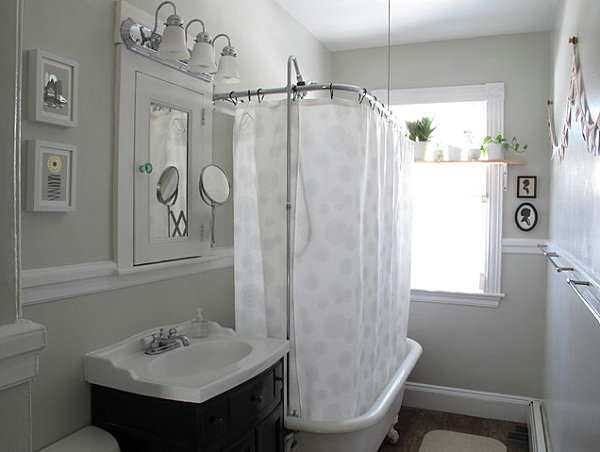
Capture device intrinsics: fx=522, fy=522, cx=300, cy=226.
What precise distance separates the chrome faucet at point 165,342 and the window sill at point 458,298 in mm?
2254

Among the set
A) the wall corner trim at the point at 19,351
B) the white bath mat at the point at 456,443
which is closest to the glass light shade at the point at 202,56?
the wall corner trim at the point at 19,351

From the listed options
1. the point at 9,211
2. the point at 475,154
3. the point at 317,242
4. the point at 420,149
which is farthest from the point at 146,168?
the point at 475,154

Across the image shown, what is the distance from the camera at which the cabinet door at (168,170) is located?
198cm

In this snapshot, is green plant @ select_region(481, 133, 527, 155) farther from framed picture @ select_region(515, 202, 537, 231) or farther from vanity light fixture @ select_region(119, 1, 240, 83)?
vanity light fixture @ select_region(119, 1, 240, 83)

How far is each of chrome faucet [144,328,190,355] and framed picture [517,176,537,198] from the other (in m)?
2.59

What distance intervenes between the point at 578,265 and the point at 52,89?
5.80 feet

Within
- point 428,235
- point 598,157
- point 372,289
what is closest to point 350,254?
point 372,289

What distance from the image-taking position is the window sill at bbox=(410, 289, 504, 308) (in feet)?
12.1

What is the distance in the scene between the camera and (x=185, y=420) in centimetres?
159

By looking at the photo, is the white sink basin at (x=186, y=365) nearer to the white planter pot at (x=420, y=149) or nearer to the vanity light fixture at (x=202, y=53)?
the vanity light fixture at (x=202, y=53)

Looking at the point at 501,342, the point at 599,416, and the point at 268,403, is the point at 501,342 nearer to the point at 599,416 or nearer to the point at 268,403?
the point at 268,403

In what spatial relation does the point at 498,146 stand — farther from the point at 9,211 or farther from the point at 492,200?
the point at 9,211

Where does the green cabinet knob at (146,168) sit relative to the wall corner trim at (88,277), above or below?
above

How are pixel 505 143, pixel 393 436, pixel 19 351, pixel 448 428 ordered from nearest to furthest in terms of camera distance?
pixel 19 351, pixel 393 436, pixel 448 428, pixel 505 143
